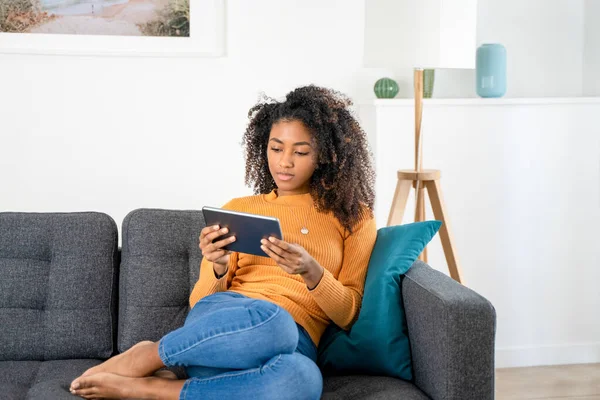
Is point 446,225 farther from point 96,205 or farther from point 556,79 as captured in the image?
point 96,205

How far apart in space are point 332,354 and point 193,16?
5.95ft

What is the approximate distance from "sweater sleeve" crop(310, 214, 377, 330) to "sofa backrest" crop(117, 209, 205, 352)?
1.51ft

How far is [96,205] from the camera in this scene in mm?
3504

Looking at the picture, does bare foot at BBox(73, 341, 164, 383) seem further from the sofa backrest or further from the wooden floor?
the wooden floor

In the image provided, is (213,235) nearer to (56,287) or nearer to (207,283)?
(207,283)

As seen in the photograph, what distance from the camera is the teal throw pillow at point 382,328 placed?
84.9 inches

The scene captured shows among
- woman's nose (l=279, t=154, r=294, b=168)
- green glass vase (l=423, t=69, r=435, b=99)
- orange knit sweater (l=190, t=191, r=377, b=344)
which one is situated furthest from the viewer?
green glass vase (l=423, t=69, r=435, b=99)

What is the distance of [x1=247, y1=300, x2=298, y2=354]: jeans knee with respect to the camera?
6.28 feet

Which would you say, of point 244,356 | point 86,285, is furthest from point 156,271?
point 244,356

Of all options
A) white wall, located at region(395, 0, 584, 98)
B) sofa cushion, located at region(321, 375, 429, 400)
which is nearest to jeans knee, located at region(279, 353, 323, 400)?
sofa cushion, located at region(321, 375, 429, 400)

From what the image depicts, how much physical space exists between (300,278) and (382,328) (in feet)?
0.88

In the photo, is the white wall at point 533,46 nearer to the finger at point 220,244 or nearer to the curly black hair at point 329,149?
the curly black hair at point 329,149

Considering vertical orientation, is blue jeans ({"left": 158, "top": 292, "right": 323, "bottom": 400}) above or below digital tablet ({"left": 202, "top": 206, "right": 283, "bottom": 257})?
below

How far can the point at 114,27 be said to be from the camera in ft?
11.3
